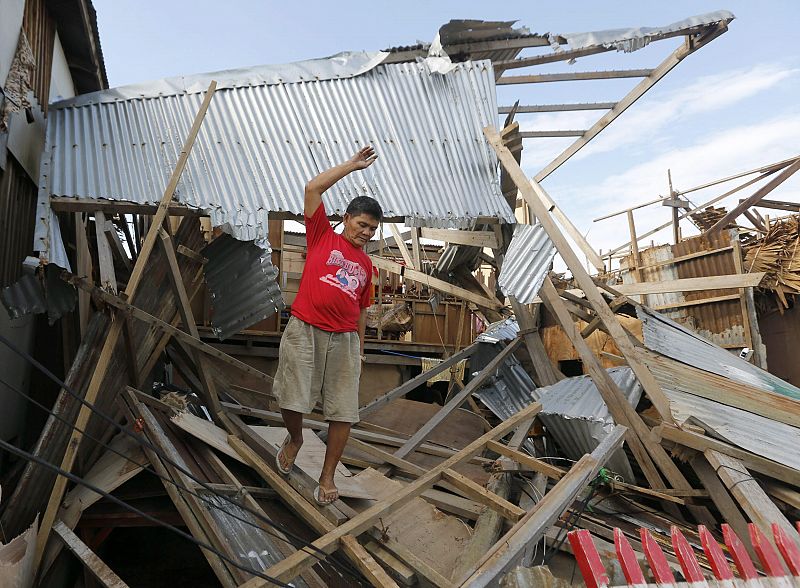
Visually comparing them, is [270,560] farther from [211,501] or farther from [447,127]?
[447,127]

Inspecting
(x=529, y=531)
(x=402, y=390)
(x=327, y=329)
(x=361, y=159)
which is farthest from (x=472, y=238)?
(x=529, y=531)

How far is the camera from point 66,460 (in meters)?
3.25

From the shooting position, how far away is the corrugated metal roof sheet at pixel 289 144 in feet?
14.7

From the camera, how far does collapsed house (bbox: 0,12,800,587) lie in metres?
3.00

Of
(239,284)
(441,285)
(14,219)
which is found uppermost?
(14,219)

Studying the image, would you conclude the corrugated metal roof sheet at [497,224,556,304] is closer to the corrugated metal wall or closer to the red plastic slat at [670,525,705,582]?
the red plastic slat at [670,525,705,582]

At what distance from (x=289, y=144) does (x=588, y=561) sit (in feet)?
14.2

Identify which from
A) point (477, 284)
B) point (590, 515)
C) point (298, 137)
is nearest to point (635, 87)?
point (477, 284)

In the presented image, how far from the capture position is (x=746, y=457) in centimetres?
387

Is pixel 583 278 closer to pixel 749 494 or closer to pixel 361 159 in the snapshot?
pixel 749 494

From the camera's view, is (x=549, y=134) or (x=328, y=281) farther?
(x=549, y=134)

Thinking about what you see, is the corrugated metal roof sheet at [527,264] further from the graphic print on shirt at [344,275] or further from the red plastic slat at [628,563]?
the red plastic slat at [628,563]

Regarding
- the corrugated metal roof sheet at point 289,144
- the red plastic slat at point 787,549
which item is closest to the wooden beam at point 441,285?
the corrugated metal roof sheet at point 289,144

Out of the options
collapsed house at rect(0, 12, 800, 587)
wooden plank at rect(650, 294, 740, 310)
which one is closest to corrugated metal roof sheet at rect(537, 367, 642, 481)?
collapsed house at rect(0, 12, 800, 587)
